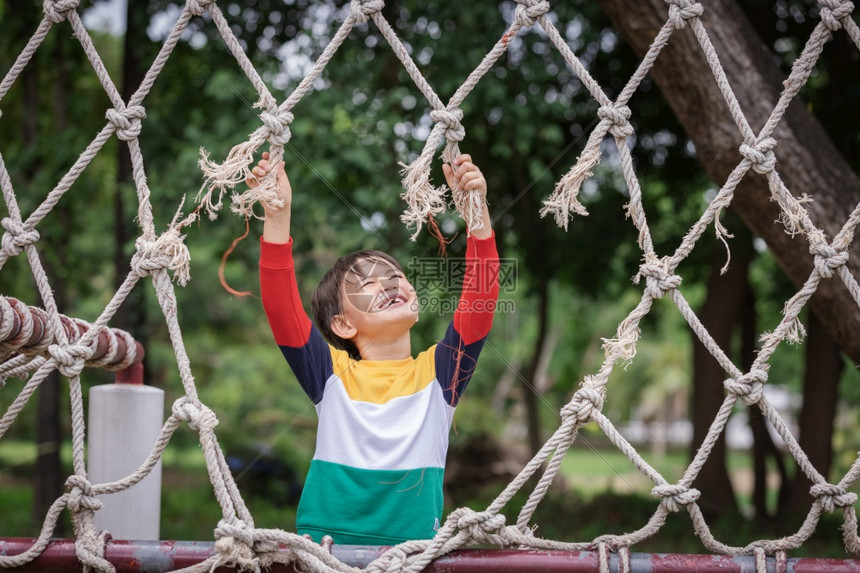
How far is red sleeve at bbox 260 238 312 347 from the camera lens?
1473 millimetres

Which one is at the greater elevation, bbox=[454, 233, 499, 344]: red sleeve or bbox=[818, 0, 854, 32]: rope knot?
bbox=[818, 0, 854, 32]: rope knot

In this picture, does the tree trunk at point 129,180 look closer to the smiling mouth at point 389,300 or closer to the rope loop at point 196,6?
the rope loop at point 196,6

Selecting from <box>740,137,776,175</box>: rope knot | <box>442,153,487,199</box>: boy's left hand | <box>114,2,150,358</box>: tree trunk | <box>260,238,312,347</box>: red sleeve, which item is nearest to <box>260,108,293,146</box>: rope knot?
<box>260,238,312,347</box>: red sleeve

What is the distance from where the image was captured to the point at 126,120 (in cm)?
155

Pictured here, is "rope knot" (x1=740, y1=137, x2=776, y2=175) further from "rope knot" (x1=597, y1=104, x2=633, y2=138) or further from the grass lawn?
the grass lawn

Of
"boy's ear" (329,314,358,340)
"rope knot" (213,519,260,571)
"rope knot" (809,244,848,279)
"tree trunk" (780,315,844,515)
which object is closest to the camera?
"rope knot" (213,519,260,571)

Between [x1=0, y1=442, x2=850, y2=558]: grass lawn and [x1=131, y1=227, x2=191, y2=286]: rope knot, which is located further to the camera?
[x1=0, y1=442, x2=850, y2=558]: grass lawn

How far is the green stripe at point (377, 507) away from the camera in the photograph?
146 centimetres

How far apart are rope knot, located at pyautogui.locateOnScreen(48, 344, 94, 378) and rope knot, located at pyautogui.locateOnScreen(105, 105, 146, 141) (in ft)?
1.32

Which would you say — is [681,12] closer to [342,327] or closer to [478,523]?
[342,327]

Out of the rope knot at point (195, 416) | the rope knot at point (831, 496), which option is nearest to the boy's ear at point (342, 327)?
the rope knot at point (195, 416)

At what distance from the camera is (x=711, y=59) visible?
5.13 feet

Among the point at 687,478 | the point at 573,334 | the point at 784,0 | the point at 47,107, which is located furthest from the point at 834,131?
the point at 573,334

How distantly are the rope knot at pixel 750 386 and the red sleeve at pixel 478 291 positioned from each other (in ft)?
1.47
